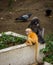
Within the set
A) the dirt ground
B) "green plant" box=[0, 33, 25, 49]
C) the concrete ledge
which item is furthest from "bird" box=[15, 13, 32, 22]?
the concrete ledge

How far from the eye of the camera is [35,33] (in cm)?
1095

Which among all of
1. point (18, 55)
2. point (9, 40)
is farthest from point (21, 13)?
point (18, 55)

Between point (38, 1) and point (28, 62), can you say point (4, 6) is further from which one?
point (28, 62)

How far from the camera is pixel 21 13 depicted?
17484 millimetres

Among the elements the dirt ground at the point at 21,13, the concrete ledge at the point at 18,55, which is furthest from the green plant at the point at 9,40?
the dirt ground at the point at 21,13

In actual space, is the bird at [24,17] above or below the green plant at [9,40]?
above

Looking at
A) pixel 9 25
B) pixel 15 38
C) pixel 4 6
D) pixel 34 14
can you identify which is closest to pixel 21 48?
pixel 15 38

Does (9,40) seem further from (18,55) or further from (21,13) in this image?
(21,13)

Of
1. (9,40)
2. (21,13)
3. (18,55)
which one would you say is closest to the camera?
(18,55)

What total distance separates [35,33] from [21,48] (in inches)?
37.4

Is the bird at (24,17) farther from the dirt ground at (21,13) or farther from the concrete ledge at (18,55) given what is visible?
the concrete ledge at (18,55)

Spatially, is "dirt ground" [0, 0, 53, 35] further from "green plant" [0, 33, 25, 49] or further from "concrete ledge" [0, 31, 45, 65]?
"concrete ledge" [0, 31, 45, 65]

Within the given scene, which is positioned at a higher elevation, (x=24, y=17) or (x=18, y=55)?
(x=24, y=17)

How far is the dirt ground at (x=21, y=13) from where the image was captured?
49.8 feet
